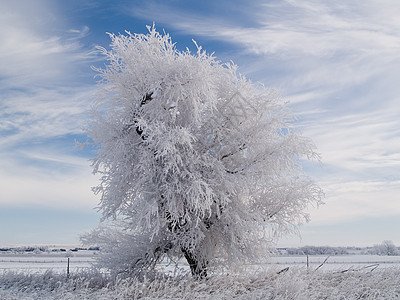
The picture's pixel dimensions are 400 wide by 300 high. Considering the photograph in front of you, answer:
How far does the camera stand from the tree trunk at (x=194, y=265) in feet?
38.2

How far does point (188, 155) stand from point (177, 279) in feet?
10.8

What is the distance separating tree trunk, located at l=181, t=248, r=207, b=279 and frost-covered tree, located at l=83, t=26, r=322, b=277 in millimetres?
30

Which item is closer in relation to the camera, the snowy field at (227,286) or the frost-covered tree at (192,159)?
the snowy field at (227,286)

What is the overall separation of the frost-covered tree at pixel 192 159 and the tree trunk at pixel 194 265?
30 mm

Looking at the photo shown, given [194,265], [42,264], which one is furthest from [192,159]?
[42,264]

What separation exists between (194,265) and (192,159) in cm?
336

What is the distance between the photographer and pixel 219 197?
11.3m

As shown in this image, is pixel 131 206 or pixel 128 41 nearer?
pixel 131 206

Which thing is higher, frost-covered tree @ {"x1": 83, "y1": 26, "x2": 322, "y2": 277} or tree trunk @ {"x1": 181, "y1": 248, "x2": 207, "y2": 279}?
frost-covered tree @ {"x1": 83, "y1": 26, "x2": 322, "y2": 277}

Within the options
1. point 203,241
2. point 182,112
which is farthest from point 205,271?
point 182,112

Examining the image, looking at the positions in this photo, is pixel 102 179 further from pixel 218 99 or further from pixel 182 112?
pixel 218 99

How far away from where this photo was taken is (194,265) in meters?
11.9

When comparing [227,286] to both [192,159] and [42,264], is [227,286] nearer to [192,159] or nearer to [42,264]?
[192,159]

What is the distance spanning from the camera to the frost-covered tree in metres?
10.8
